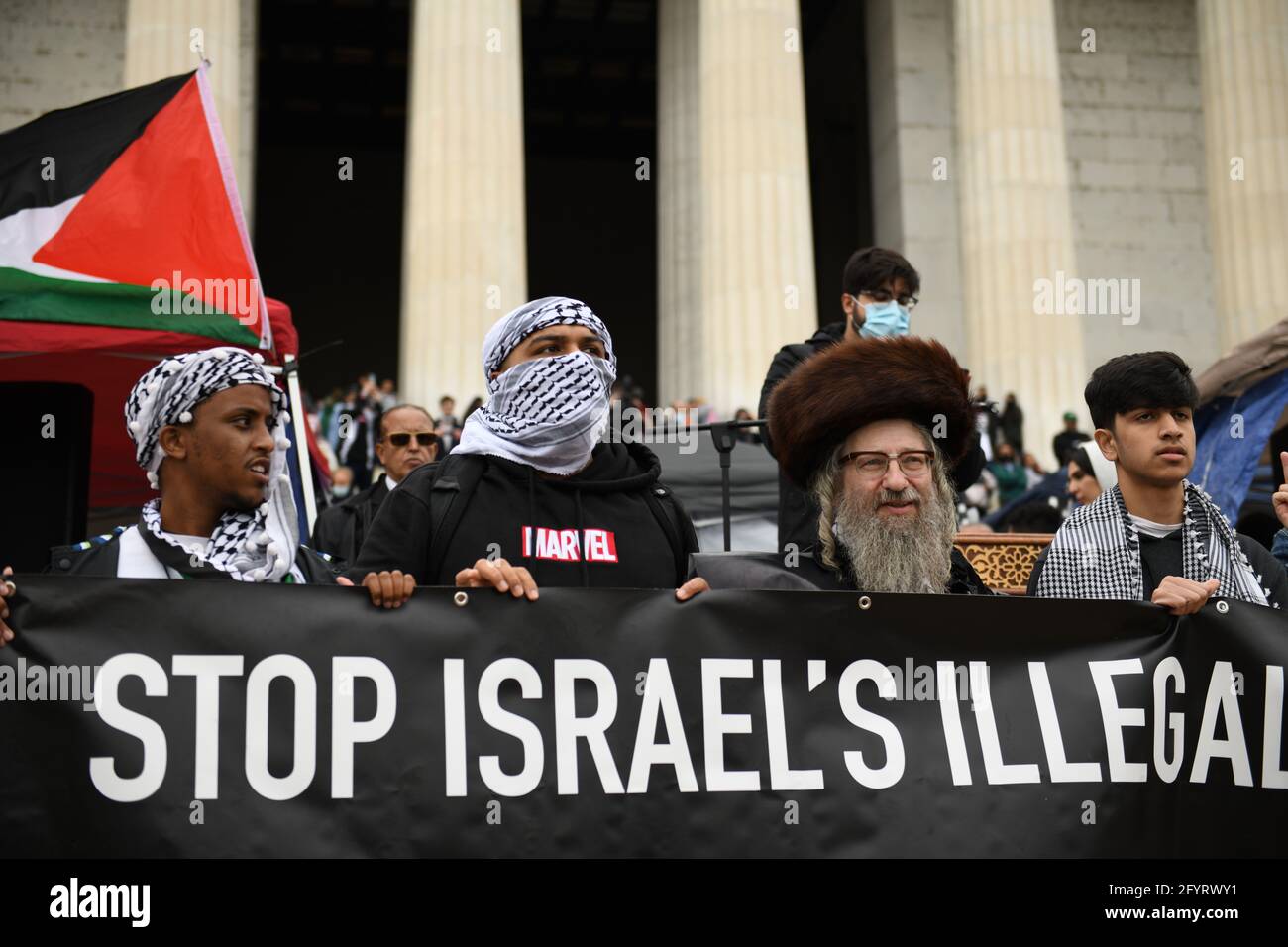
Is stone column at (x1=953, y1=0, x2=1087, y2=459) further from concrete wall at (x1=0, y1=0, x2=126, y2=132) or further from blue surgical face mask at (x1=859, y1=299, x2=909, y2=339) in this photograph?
blue surgical face mask at (x1=859, y1=299, x2=909, y2=339)

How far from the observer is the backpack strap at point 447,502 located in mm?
4875

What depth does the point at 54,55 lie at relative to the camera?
99.0 ft

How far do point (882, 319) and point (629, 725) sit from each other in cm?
404

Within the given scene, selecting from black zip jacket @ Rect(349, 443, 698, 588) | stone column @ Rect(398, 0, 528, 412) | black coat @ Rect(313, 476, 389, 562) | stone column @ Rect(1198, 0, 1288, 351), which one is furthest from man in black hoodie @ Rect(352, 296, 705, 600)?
stone column @ Rect(1198, 0, 1288, 351)

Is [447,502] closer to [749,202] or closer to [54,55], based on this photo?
[749,202]

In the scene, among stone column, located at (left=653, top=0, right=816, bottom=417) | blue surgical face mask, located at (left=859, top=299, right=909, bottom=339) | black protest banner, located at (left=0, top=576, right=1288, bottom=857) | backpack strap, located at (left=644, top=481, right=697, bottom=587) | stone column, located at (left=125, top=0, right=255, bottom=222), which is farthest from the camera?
stone column, located at (left=653, top=0, right=816, bottom=417)

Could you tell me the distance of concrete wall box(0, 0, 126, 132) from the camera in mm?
30109

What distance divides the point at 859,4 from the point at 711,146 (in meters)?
12.5

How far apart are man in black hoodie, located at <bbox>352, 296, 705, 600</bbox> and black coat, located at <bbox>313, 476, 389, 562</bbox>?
3.30 meters

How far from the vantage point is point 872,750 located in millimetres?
4270

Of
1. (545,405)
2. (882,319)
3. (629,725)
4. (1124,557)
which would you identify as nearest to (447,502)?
(545,405)

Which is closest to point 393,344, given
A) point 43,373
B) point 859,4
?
point 859,4
